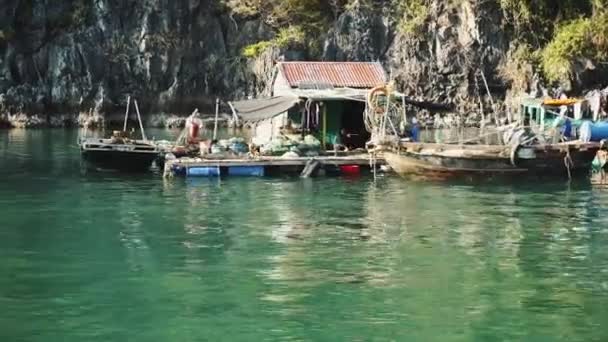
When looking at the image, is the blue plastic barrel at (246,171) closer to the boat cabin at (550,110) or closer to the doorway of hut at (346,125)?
the doorway of hut at (346,125)

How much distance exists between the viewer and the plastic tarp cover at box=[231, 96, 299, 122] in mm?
31047

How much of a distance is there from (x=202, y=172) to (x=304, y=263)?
517 inches

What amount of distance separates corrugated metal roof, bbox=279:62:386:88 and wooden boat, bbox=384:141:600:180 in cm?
561

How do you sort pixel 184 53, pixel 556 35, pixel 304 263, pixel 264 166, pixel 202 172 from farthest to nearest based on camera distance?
pixel 184 53, pixel 556 35, pixel 264 166, pixel 202 172, pixel 304 263

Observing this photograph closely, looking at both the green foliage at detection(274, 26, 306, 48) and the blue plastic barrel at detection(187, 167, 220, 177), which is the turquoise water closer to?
the blue plastic barrel at detection(187, 167, 220, 177)

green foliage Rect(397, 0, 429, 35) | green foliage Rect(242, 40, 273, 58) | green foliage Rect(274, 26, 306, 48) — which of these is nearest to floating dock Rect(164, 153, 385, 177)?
green foliage Rect(397, 0, 429, 35)

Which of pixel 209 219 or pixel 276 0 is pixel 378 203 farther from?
pixel 276 0

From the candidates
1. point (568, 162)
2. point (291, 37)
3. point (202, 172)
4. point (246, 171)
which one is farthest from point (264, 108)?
point (291, 37)

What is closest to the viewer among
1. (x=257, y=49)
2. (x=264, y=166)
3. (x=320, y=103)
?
(x=264, y=166)

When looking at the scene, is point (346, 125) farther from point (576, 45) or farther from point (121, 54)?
point (121, 54)

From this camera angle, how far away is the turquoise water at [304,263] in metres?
13.0

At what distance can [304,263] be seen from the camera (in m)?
16.8

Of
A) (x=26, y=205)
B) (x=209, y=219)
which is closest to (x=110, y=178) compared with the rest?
(x=26, y=205)

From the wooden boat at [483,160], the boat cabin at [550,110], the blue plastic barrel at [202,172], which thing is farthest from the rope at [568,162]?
the blue plastic barrel at [202,172]
